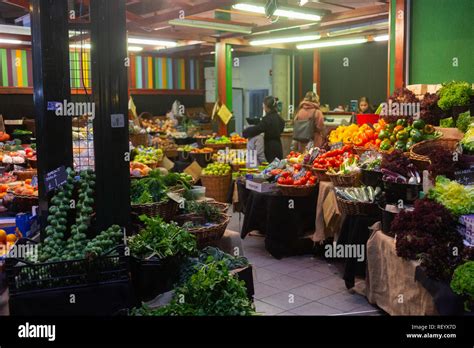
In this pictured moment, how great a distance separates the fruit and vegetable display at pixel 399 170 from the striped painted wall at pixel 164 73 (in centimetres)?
1111

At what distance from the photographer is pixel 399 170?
4.45 m

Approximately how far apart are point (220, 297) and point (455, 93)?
3.56m

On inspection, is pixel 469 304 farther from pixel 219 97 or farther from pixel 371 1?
pixel 219 97

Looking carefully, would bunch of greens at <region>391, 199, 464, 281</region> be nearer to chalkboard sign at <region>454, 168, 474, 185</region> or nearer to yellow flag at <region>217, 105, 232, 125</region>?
chalkboard sign at <region>454, 168, 474, 185</region>

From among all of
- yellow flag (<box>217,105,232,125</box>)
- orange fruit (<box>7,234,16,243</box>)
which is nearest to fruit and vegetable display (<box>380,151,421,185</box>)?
orange fruit (<box>7,234,16,243</box>)

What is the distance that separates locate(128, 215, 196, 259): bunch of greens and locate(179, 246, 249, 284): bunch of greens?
0.22 ft

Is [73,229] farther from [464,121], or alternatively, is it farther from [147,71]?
[147,71]

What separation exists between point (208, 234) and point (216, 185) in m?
5.27

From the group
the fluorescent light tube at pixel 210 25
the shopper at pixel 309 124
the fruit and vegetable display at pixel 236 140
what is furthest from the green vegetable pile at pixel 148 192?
the fruit and vegetable display at pixel 236 140

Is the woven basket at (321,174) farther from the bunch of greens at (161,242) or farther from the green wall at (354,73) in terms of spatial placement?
the green wall at (354,73)

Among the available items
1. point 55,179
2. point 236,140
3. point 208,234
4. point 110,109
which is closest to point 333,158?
point 208,234

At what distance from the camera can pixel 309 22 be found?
953cm

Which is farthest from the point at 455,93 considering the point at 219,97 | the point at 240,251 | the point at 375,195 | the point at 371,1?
the point at 219,97

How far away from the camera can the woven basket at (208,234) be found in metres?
3.65
